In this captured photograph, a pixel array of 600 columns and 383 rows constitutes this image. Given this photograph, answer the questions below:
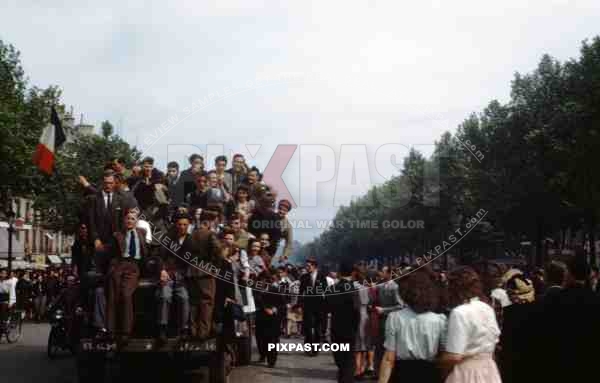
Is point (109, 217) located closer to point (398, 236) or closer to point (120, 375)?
point (120, 375)

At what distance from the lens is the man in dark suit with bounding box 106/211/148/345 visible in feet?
34.6

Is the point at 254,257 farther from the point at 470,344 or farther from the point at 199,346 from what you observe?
the point at 470,344

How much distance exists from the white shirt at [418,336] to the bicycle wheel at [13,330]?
17598mm

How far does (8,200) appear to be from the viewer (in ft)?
138

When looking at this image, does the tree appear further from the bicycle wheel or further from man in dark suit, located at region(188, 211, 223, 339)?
man in dark suit, located at region(188, 211, 223, 339)

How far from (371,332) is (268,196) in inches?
118

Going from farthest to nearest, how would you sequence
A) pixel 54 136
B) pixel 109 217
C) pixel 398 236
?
pixel 398 236 < pixel 54 136 < pixel 109 217

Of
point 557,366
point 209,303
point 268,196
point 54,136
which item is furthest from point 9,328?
point 557,366

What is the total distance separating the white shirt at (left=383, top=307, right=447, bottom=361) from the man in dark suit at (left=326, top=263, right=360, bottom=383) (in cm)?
401

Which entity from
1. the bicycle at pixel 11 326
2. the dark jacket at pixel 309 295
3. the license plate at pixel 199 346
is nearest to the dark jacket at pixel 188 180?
the license plate at pixel 199 346

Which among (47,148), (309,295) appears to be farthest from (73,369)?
(47,148)

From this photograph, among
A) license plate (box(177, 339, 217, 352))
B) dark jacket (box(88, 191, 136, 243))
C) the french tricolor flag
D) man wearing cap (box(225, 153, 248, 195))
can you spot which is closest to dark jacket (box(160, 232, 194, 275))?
dark jacket (box(88, 191, 136, 243))

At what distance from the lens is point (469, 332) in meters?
6.45

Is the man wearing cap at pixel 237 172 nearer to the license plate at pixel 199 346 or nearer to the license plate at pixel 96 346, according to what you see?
the license plate at pixel 199 346
